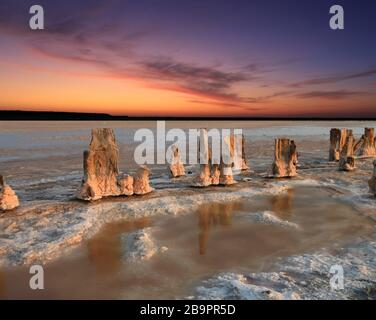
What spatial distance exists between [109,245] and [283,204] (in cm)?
624

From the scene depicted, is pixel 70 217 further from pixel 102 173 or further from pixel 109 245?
pixel 102 173

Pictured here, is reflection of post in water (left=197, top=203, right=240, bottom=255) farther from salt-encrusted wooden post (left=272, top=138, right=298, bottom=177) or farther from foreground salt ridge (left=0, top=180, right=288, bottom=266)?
salt-encrusted wooden post (left=272, top=138, right=298, bottom=177)

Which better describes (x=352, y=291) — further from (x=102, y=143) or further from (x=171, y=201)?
(x=102, y=143)

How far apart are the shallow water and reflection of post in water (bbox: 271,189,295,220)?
0.10 ft

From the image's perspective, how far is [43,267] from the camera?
705cm

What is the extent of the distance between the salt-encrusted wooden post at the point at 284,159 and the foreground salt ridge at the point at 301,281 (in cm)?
868

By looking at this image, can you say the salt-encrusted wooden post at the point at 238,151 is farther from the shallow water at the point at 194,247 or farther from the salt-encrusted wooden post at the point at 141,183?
the salt-encrusted wooden post at the point at 141,183

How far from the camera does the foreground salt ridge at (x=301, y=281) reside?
590 centimetres

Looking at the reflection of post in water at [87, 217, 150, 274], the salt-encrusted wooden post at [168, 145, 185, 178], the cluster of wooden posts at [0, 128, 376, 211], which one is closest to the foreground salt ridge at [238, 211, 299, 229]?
the reflection of post in water at [87, 217, 150, 274]

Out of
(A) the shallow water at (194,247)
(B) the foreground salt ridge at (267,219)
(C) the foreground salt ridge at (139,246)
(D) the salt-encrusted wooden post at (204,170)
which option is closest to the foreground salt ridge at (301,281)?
(A) the shallow water at (194,247)

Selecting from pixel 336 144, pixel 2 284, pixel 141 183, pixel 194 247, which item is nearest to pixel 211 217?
pixel 194 247

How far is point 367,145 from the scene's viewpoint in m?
23.8
